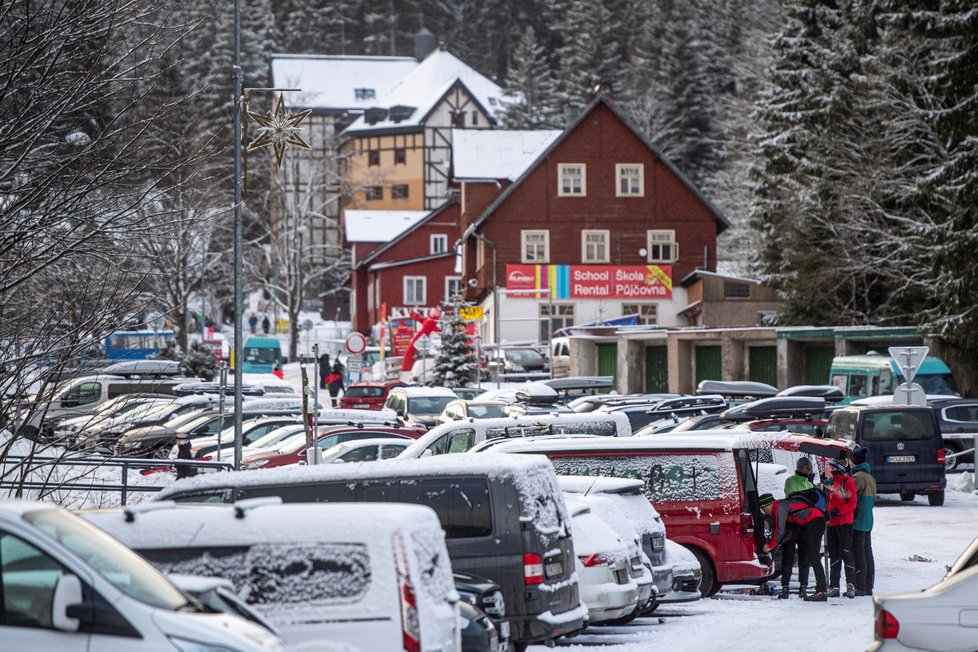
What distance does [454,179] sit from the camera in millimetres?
74562

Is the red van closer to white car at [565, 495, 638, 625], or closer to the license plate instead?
white car at [565, 495, 638, 625]

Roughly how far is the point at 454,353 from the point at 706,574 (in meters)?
36.3

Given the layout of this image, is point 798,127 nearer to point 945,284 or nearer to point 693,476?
point 945,284

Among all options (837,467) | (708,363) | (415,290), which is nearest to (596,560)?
(837,467)

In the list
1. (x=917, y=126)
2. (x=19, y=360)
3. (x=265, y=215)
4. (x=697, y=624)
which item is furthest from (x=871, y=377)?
(x=265, y=215)

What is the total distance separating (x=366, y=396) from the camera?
156 ft

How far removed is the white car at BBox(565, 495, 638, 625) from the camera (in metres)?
13.1

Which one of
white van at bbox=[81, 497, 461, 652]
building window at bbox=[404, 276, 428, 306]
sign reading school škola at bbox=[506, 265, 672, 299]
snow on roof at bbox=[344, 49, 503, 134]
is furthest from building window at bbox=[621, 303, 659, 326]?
white van at bbox=[81, 497, 461, 652]

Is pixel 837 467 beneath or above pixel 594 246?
beneath

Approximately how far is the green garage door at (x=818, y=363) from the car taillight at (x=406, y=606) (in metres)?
38.8

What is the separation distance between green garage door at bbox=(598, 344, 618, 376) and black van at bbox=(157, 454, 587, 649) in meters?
45.7

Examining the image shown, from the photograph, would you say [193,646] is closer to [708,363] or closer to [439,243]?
[708,363]

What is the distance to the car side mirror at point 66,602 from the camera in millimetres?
6035

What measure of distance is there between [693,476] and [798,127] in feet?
118
